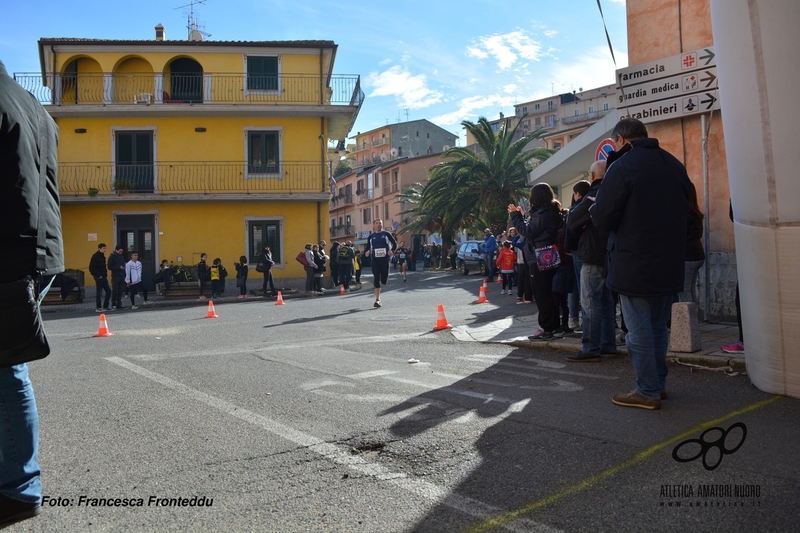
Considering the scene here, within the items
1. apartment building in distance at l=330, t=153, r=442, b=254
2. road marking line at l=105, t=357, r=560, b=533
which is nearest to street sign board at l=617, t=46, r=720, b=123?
road marking line at l=105, t=357, r=560, b=533

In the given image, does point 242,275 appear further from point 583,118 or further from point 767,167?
point 583,118

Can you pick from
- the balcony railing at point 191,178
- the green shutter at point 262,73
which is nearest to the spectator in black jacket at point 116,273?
the balcony railing at point 191,178

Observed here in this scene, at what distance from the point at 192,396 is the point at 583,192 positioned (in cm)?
444

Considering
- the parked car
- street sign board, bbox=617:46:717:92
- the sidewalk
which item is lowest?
the sidewalk

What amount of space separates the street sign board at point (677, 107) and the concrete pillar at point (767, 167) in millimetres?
3642

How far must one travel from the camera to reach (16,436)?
9.75 feet

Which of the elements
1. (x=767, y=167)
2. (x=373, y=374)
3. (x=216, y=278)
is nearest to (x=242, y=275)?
(x=216, y=278)

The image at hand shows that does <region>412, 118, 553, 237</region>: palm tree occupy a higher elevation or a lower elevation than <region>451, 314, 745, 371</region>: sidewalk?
higher

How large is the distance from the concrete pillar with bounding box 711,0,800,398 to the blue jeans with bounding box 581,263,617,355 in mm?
1589

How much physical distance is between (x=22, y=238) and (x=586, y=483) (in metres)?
2.87

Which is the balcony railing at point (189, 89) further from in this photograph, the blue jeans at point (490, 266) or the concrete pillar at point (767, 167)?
the concrete pillar at point (767, 167)

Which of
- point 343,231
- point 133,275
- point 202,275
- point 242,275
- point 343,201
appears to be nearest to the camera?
point 133,275

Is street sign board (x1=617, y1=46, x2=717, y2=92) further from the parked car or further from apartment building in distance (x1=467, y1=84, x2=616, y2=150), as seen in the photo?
apartment building in distance (x1=467, y1=84, x2=616, y2=150)

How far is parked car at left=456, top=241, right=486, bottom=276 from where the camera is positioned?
31.3 metres
